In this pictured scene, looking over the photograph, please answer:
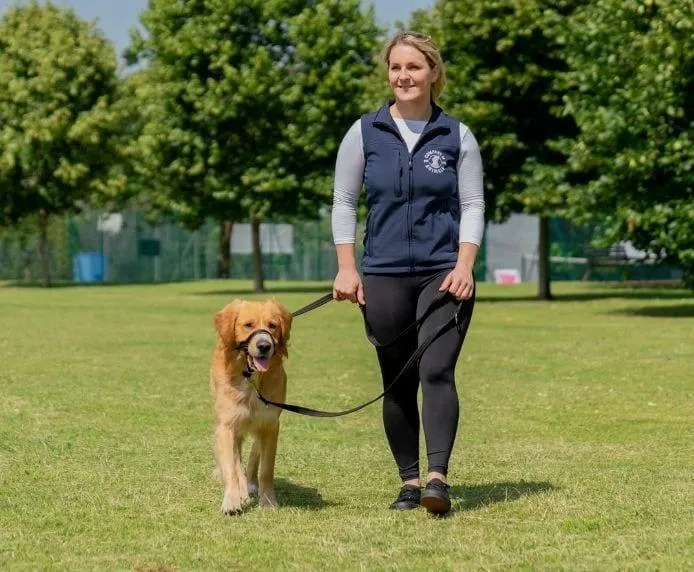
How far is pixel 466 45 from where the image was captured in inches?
1436

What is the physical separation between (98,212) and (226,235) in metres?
6.18

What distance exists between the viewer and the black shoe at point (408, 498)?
734 cm

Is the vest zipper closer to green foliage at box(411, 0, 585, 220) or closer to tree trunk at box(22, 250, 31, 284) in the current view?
green foliage at box(411, 0, 585, 220)

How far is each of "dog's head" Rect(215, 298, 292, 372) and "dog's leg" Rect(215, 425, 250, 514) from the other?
41cm

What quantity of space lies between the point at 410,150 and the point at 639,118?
21.8 meters

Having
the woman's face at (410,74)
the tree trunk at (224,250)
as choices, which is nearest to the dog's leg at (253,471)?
the woman's face at (410,74)

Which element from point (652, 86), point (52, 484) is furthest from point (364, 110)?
point (52, 484)

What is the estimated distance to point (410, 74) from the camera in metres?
7.11

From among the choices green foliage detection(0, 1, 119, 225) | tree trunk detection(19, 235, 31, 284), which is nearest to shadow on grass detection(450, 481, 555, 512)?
green foliage detection(0, 1, 119, 225)

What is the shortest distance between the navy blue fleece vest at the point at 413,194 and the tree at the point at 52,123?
47.8m

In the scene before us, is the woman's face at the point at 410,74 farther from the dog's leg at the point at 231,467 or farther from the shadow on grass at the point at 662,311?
the shadow on grass at the point at 662,311

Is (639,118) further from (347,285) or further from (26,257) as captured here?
(26,257)

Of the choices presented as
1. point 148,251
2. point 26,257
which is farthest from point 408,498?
point 26,257

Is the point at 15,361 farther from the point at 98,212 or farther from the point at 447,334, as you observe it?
the point at 98,212
